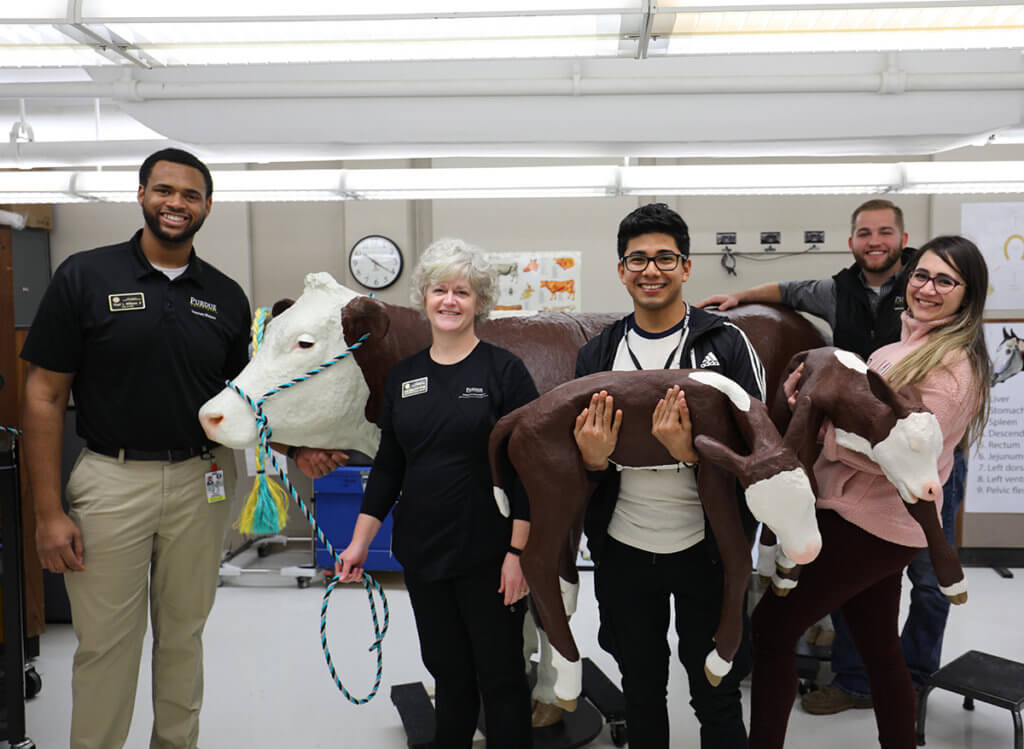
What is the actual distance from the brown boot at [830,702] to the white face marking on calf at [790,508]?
5.81 feet

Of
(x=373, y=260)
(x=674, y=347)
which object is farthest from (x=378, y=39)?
(x=373, y=260)

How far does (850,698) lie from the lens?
2.85 m

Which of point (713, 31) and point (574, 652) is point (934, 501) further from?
point (713, 31)

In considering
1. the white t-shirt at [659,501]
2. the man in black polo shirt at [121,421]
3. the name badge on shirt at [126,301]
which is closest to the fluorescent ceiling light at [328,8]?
the man in black polo shirt at [121,421]

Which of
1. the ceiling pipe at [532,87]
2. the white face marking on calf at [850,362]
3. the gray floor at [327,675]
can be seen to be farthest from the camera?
the ceiling pipe at [532,87]

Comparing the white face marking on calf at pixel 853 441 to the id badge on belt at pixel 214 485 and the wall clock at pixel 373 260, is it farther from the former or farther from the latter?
the wall clock at pixel 373 260

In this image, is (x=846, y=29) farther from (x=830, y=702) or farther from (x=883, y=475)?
(x=830, y=702)

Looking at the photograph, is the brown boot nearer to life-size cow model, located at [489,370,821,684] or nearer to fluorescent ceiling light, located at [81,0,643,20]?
life-size cow model, located at [489,370,821,684]

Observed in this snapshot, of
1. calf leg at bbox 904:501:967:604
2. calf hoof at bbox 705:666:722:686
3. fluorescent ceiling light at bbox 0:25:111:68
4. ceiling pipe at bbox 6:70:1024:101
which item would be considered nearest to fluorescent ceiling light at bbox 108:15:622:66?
fluorescent ceiling light at bbox 0:25:111:68

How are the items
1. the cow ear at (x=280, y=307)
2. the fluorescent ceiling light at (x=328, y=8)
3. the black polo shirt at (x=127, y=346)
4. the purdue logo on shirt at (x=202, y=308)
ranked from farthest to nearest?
the cow ear at (x=280, y=307)
the purdue logo on shirt at (x=202, y=308)
the black polo shirt at (x=127, y=346)
the fluorescent ceiling light at (x=328, y=8)

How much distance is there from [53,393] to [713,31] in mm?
2089

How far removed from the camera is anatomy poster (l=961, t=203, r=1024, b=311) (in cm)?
464

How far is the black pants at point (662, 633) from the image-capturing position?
64.4 inches

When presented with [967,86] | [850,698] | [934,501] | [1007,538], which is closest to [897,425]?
[934,501]
